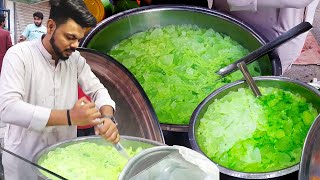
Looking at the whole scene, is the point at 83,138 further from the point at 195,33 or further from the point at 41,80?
the point at 195,33

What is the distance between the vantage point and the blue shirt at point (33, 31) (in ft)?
4.78

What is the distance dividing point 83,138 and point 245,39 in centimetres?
115

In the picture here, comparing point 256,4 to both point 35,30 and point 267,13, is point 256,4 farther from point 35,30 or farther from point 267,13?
point 35,30

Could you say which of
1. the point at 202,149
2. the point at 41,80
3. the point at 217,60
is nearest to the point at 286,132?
the point at 202,149

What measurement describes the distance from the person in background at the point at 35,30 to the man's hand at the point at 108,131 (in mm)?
343

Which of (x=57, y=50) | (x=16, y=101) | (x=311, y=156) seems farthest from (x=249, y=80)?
(x=16, y=101)

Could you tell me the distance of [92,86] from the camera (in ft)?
5.22

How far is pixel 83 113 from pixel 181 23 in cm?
112

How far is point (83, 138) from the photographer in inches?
60.2

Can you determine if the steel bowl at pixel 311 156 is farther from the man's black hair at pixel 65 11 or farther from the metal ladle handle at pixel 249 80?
the man's black hair at pixel 65 11

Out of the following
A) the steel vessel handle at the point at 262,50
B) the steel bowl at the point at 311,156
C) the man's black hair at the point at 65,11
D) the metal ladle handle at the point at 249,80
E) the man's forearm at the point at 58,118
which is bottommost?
the steel bowl at the point at 311,156

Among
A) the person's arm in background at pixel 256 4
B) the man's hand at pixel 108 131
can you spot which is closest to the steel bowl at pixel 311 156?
the man's hand at pixel 108 131

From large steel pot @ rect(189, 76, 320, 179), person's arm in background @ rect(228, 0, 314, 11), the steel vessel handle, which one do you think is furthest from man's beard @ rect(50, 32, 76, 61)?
person's arm in background @ rect(228, 0, 314, 11)

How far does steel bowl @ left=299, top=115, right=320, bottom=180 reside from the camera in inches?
63.4
